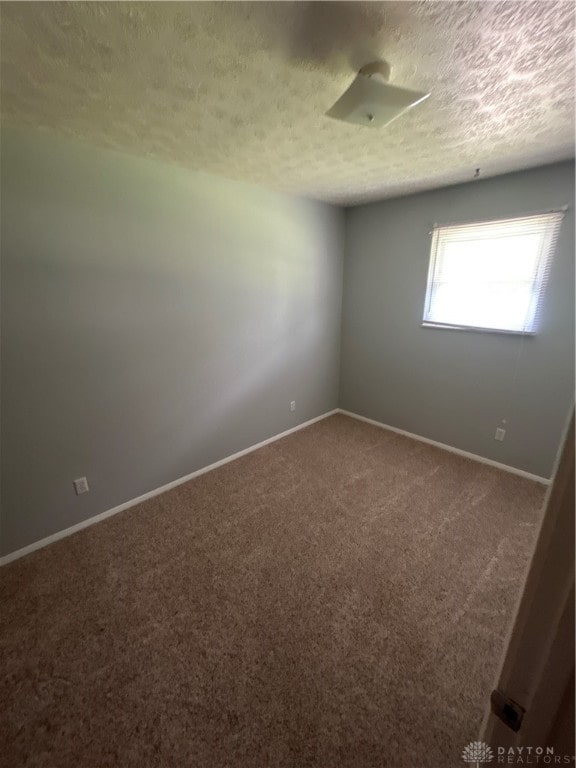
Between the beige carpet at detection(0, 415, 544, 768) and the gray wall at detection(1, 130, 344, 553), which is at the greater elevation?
the gray wall at detection(1, 130, 344, 553)

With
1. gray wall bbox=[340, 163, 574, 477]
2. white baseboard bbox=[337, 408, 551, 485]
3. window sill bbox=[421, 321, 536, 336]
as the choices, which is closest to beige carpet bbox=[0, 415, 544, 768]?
white baseboard bbox=[337, 408, 551, 485]

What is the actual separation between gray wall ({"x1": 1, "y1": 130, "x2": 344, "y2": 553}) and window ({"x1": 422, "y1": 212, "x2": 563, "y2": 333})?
1.28m

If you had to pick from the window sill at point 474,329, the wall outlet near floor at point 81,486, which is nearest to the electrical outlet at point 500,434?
the window sill at point 474,329

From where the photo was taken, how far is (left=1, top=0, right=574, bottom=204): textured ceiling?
0.92 meters

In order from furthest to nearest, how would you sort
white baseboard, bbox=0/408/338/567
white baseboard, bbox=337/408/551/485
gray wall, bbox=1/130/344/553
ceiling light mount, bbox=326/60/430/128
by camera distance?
white baseboard, bbox=337/408/551/485 < white baseboard, bbox=0/408/338/567 < gray wall, bbox=1/130/344/553 < ceiling light mount, bbox=326/60/430/128

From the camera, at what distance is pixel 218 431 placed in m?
2.73

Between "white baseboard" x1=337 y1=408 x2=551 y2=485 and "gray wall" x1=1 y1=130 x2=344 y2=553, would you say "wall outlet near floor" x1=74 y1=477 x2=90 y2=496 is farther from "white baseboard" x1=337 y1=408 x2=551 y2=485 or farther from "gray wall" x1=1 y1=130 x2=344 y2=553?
A: "white baseboard" x1=337 y1=408 x2=551 y2=485

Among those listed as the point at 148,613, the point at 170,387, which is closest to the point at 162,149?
the point at 170,387

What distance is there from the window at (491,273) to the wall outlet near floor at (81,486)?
3190 millimetres

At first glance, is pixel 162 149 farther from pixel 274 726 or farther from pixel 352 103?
pixel 274 726

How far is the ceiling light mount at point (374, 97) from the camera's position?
110 centimetres

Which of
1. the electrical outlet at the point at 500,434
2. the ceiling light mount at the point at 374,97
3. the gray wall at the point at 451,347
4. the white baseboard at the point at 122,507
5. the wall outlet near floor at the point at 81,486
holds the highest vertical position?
the ceiling light mount at the point at 374,97

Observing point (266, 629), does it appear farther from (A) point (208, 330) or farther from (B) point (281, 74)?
(B) point (281, 74)

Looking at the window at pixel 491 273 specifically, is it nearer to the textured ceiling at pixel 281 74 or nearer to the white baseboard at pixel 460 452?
the textured ceiling at pixel 281 74
